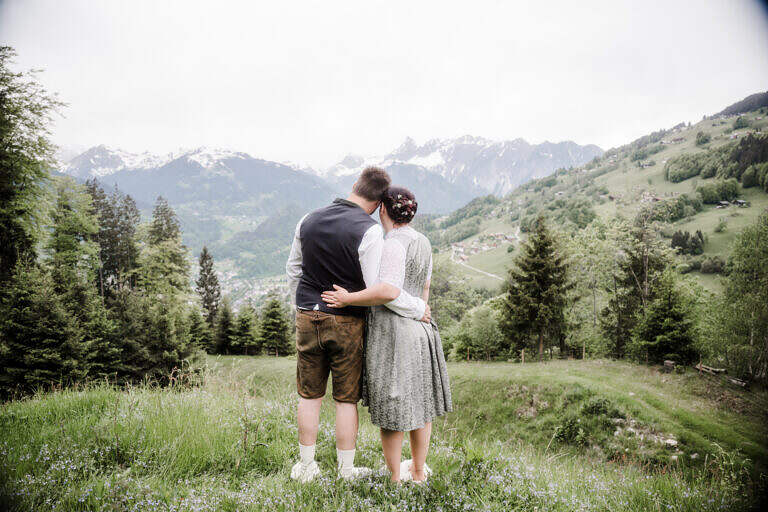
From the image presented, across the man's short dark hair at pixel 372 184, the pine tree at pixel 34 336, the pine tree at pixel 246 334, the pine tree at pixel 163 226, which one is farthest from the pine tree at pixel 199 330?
the man's short dark hair at pixel 372 184

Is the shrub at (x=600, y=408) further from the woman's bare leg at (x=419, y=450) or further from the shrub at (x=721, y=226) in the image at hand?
the shrub at (x=721, y=226)

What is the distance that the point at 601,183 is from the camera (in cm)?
14688

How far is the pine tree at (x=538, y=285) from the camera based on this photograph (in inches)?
940

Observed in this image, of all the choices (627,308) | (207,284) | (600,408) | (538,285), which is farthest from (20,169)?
(207,284)

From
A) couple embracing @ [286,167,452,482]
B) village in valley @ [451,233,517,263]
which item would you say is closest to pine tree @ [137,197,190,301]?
couple embracing @ [286,167,452,482]

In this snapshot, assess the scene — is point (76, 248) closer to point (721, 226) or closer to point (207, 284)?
point (207, 284)

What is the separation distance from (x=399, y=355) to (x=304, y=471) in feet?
4.56

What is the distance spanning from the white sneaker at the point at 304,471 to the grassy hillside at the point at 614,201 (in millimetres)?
34681

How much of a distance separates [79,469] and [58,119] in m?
18.6

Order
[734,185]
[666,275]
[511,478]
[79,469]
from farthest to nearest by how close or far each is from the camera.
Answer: [734,185] → [666,275] → [511,478] → [79,469]

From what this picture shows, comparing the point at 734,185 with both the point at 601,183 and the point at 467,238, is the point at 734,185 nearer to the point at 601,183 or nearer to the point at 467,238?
the point at 601,183

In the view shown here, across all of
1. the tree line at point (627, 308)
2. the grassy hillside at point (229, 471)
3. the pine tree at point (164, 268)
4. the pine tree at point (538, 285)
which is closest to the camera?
the grassy hillside at point (229, 471)

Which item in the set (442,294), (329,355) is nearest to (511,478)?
(329,355)

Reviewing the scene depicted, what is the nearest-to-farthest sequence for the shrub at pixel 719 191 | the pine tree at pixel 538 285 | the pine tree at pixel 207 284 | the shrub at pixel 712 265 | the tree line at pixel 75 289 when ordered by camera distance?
Answer: 1. the tree line at pixel 75 289
2. the pine tree at pixel 538 285
3. the pine tree at pixel 207 284
4. the shrub at pixel 712 265
5. the shrub at pixel 719 191
